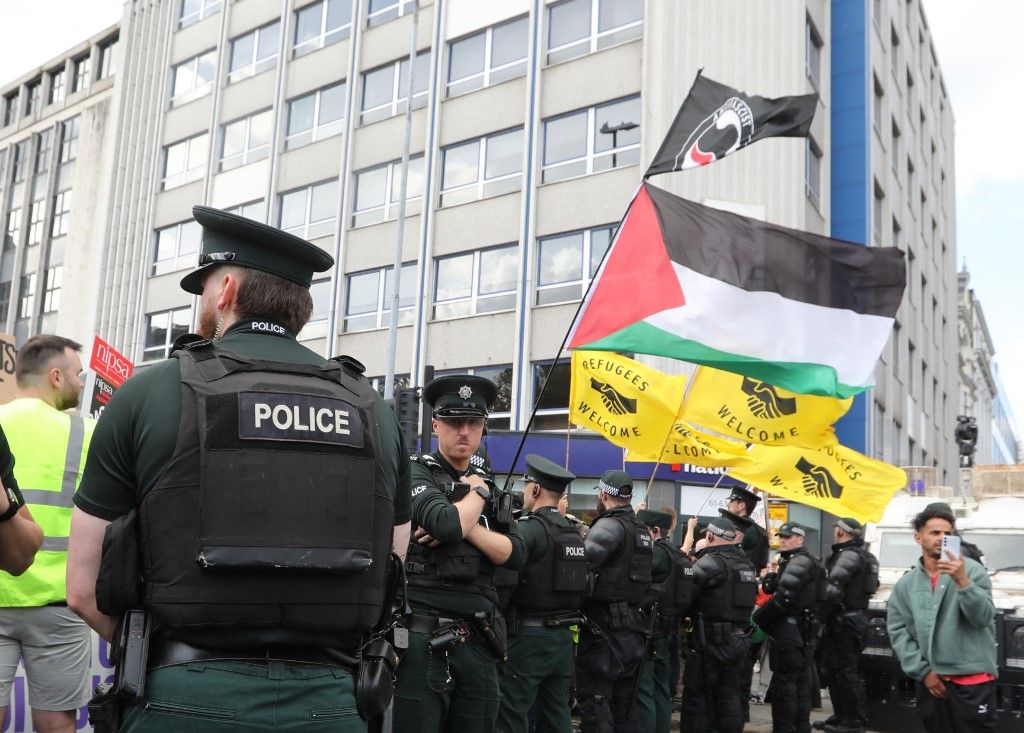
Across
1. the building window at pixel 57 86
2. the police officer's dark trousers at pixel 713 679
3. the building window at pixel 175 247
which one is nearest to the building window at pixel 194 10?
the building window at pixel 175 247

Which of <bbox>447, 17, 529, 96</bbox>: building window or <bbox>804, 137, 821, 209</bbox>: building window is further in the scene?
<bbox>804, 137, 821, 209</bbox>: building window

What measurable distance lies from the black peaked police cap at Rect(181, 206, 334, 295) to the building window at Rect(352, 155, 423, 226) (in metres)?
23.5

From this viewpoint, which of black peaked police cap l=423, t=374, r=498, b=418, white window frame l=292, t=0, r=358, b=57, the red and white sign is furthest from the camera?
white window frame l=292, t=0, r=358, b=57

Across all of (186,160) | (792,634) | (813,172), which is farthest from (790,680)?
(186,160)

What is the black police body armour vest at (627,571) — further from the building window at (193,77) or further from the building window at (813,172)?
the building window at (193,77)

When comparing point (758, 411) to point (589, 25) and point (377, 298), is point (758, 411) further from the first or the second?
point (377, 298)

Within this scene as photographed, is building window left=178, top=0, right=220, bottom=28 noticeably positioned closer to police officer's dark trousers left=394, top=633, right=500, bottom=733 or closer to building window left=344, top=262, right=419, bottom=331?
building window left=344, top=262, right=419, bottom=331

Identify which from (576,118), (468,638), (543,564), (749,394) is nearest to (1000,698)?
(749,394)

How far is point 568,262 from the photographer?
23109 millimetres

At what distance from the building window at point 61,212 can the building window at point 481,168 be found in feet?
71.5

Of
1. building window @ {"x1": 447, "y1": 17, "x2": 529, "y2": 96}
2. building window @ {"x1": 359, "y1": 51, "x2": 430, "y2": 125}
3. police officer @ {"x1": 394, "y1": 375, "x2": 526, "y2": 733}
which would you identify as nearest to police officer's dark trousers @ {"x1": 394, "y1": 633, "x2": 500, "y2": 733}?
police officer @ {"x1": 394, "y1": 375, "x2": 526, "y2": 733}

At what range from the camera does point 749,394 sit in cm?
1089

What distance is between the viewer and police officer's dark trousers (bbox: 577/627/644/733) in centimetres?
759

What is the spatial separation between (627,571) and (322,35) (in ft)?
83.0
